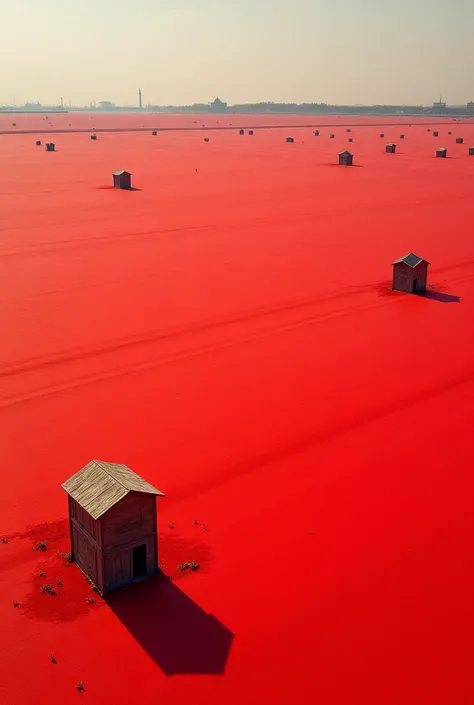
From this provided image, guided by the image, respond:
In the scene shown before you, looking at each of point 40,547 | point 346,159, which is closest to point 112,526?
point 40,547

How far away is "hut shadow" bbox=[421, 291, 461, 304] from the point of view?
25.9m

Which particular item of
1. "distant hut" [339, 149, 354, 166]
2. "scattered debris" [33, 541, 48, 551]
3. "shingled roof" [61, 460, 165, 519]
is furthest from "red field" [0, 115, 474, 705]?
"distant hut" [339, 149, 354, 166]

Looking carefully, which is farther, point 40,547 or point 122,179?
point 122,179

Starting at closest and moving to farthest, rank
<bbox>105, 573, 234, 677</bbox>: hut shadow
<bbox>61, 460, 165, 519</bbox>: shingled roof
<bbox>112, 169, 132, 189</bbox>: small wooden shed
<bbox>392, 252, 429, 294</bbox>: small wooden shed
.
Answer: <bbox>105, 573, 234, 677</bbox>: hut shadow < <bbox>61, 460, 165, 519</bbox>: shingled roof < <bbox>392, 252, 429, 294</bbox>: small wooden shed < <bbox>112, 169, 132, 189</bbox>: small wooden shed

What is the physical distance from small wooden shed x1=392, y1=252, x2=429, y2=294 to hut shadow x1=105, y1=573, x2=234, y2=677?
18.5 meters

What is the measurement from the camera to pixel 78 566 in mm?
11125

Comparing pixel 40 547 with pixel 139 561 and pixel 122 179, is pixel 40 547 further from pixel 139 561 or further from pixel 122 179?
pixel 122 179

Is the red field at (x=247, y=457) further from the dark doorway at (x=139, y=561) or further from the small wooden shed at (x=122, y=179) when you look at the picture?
the small wooden shed at (x=122, y=179)

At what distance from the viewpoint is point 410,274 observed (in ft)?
87.2

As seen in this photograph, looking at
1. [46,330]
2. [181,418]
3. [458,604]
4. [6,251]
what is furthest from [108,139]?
[458,604]

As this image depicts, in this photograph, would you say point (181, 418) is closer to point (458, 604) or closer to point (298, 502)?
point (298, 502)

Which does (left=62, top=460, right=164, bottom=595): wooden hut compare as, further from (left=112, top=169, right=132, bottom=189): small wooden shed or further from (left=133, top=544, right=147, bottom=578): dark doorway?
(left=112, top=169, right=132, bottom=189): small wooden shed

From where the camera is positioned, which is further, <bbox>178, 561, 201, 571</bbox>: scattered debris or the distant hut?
the distant hut

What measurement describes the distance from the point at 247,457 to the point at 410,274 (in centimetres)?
1454
